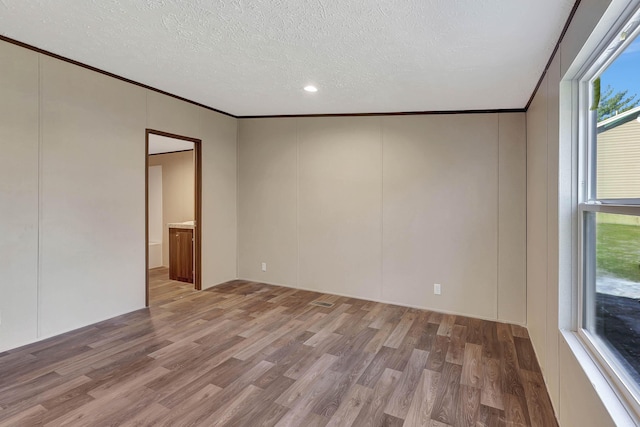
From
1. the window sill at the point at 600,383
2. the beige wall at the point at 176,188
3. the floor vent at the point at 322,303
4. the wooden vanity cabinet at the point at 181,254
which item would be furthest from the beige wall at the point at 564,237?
the beige wall at the point at 176,188

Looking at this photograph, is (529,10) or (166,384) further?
(166,384)

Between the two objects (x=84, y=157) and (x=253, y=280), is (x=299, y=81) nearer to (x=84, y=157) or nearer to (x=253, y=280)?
(x=84, y=157)

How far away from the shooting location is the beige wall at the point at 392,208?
3695 millimetres

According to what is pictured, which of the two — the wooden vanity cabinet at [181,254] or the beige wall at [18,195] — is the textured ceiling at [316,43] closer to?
the beige wall at [18,195]


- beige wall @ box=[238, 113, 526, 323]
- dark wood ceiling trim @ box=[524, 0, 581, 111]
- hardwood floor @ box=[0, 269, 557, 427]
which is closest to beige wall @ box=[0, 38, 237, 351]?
hardwood floor @ box=[0, 269, 557, 427]

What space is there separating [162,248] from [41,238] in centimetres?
363

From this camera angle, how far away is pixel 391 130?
165 inches

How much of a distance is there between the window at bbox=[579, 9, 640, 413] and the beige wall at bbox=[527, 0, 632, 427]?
0.07 meters

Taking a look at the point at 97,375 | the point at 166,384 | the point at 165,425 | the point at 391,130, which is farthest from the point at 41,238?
the point at 391,130

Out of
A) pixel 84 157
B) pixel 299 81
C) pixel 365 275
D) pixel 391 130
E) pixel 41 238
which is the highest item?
pixel 299 81

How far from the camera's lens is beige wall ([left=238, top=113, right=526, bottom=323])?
3.70 m

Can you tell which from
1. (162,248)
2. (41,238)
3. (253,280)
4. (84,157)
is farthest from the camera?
(162,248)

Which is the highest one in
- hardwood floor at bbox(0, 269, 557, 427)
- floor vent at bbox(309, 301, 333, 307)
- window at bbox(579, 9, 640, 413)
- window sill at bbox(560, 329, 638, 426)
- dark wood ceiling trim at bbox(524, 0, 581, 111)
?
dark wood ceiling trim at bbox(524, 0, 581, 111)

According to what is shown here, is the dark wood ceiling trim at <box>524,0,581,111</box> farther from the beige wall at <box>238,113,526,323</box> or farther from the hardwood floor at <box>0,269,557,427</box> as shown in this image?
the hardwood floor at <box>0,269,557,427</box>
